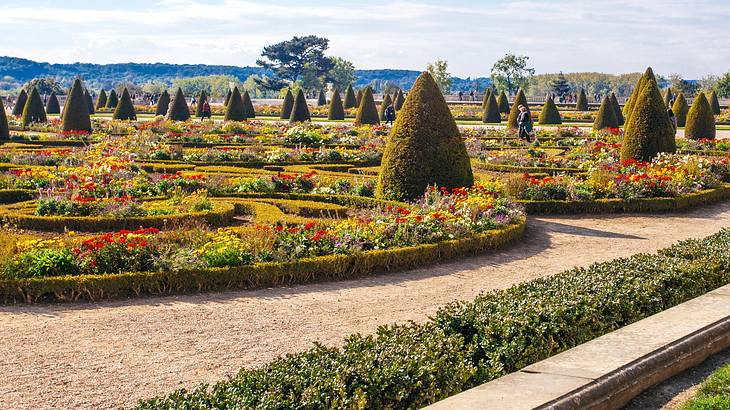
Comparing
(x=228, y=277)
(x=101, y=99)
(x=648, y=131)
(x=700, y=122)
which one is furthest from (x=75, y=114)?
→ (x=101, y=99)

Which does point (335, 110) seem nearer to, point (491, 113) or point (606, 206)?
point (491, 113)

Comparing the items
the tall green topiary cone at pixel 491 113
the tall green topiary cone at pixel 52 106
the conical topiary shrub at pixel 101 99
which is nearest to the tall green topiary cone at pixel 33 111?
the tall green topiary cone at pixel 52 106

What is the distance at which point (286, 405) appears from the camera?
4.88 m

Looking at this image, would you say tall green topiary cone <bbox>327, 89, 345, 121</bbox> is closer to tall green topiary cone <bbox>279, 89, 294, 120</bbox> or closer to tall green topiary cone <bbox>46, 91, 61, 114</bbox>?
tall green topiary cone <bbox>279, 89, 294, 120</bbox>

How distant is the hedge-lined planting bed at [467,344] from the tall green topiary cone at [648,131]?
1068cm

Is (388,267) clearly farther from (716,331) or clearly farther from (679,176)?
(679,176)

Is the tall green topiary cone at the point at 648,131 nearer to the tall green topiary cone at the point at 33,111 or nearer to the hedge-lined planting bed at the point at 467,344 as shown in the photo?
the hedge-lined planting bed at the point at 467,344

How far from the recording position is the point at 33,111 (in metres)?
36.1

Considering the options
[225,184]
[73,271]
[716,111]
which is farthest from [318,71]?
[73,271]

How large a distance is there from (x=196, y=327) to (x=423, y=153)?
22.0 feet

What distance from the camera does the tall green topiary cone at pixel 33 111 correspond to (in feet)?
118

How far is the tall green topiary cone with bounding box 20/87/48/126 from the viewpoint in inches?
1411

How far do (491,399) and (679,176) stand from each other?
39.1ft

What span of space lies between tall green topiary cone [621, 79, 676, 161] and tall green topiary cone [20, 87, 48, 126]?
82.9 feet
